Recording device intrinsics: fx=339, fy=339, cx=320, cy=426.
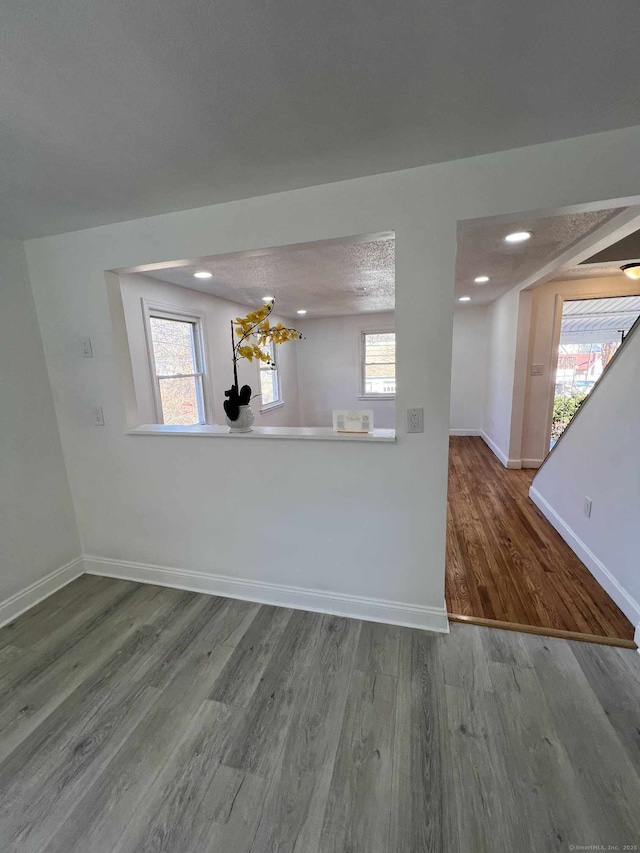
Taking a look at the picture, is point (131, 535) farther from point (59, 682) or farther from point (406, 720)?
point (406, 720)

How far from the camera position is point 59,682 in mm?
1597

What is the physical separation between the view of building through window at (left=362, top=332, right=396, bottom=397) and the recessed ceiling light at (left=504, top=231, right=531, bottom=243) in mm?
3775

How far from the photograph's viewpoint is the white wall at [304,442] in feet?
4.66

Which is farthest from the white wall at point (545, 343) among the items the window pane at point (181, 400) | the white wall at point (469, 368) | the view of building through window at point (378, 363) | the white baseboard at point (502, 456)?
the window pane at point (181, 400)

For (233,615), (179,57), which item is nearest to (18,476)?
(233,615)

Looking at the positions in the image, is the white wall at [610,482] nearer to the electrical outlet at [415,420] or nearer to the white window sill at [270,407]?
the electrical outlet at [415,420]

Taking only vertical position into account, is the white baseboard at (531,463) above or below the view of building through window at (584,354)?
below

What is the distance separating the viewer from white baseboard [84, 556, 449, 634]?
1.84 meters

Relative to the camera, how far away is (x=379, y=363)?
636 centimetres

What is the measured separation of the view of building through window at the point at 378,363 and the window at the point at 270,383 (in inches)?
66.4

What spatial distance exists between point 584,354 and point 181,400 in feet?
19.3

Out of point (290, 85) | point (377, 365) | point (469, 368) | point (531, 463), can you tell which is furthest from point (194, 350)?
point (469, 368)

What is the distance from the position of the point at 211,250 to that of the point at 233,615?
203 centimetres

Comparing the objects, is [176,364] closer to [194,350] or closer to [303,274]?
[194,350]
